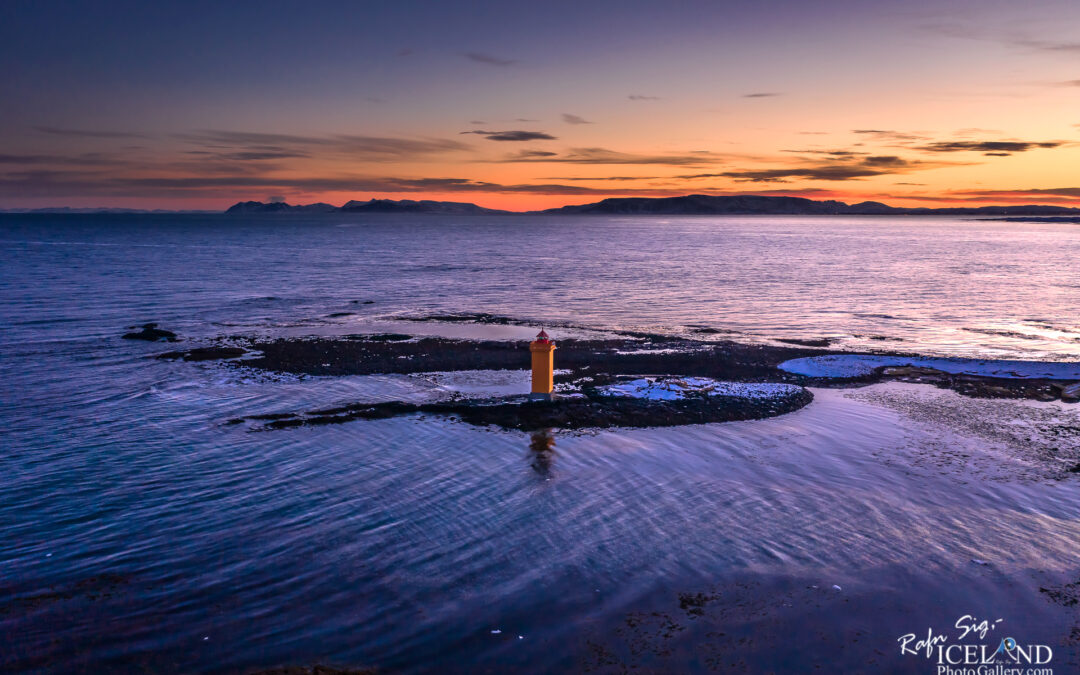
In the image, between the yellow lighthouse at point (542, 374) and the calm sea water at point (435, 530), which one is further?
the yellow lighthouse at point (542, 374)

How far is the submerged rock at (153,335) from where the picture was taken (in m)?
23.8

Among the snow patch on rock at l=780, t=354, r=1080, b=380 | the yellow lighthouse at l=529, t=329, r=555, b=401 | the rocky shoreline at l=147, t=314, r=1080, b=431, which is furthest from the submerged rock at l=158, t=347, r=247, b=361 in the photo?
the snow patch on rock at l=780, t=354, r=1080, b=380

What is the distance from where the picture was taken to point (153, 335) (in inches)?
957

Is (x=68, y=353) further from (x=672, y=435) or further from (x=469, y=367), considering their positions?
(x=672, y=435)

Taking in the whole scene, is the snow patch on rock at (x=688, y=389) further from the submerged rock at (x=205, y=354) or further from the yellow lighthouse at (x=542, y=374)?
the submerged rock at (x=205, y=354)

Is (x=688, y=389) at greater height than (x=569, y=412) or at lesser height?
greater

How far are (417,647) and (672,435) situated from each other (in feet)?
25.8

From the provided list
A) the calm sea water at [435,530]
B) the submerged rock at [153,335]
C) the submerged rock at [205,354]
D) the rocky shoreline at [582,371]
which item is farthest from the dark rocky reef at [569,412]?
the submerged rock at [153,335]

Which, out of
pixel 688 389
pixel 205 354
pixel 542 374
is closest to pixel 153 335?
pixel 205 354

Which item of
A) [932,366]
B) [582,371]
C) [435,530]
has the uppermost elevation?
[932,366]

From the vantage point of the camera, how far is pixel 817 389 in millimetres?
17344

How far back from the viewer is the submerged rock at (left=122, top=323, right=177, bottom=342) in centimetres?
2384

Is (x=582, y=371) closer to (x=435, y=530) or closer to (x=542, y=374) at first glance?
(x=542, y=374)

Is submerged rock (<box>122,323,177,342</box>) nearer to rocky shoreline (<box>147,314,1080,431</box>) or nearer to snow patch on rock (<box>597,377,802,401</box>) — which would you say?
rocky shoreline (<box>147,314,1080,431</box>)
